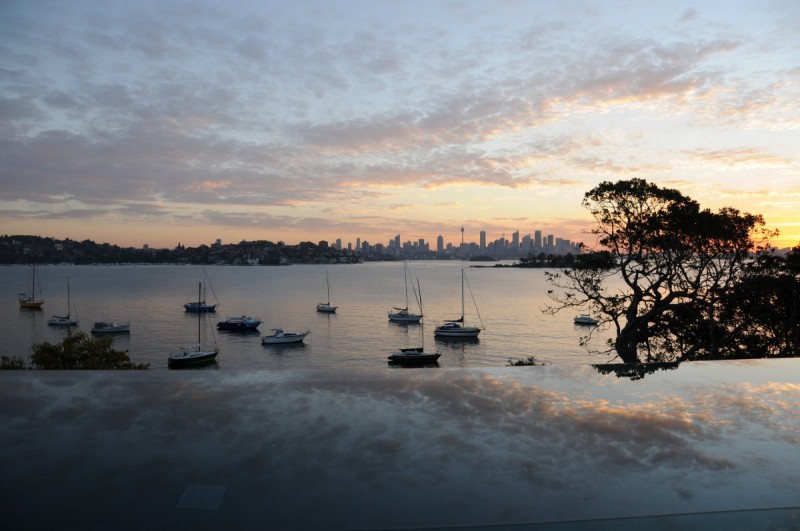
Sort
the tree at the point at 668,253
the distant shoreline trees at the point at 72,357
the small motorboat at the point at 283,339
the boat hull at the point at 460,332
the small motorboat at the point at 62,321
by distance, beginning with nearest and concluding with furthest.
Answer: the tree at the point at 668,253
the distant shoreline trees at the point at 72,357
the small motorboat at the point at 283,339
the boat hull at the point at 460,332
the small motorboat at the point at 62,321

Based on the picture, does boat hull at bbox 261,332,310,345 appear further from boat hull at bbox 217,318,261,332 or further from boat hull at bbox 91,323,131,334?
boat hull at bbox 91,323,131,334

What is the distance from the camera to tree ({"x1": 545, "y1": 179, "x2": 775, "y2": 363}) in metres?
9.77

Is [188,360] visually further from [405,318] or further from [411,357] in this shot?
[405,318]

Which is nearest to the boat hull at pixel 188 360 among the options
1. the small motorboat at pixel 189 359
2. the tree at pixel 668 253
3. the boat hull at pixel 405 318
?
the small motorboat at pixel 189 359

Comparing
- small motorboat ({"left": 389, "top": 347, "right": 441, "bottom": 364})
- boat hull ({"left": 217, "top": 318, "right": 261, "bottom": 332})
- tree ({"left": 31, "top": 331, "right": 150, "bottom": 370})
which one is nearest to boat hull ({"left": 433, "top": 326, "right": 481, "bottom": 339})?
small motorboat ({"left": 389, "top": 347, "right": 441, "bottom": 364})

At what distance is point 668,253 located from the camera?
990 cm

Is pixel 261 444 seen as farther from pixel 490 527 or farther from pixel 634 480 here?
pixel 634 480

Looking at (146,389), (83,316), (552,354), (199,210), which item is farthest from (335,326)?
(199,210)

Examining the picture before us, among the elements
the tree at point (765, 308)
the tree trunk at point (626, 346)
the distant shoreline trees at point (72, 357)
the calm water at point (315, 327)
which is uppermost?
the tree at point (765, 308)

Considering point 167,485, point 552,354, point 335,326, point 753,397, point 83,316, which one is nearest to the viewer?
Result: point 167,485

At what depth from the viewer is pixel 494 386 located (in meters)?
2.20

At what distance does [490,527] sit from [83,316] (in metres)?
52.3

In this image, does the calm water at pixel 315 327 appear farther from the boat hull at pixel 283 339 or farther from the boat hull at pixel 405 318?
the boat hull at pixel 405 318

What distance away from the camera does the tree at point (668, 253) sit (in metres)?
9.77
